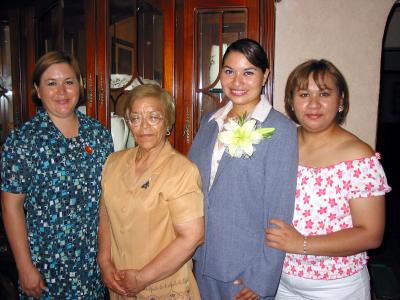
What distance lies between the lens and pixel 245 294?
4.08 feet

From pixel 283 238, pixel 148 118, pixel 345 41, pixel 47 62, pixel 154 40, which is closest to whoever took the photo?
pixel 283 238

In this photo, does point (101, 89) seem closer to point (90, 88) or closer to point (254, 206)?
point (90, 88)

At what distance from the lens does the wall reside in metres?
1.86

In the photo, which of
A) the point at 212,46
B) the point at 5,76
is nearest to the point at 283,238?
the point at 212,46

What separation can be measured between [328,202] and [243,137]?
0.42m

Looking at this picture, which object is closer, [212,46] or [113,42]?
[212,46]

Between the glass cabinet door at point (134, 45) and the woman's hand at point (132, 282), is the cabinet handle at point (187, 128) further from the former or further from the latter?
the woman's hand at point (132, 282)

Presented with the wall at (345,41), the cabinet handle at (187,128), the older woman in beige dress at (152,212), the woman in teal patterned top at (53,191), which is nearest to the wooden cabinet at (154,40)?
the cabinet handle at (187,128)

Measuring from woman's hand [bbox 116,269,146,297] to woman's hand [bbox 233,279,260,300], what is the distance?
37cm

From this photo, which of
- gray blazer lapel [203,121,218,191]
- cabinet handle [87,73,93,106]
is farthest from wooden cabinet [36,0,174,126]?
gray blazer lapel [203,121,218,191]

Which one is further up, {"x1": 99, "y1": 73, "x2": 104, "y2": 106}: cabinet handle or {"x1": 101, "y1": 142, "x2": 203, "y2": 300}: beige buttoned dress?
{"x1": 99, "y1": 73, "x2": 104, "y2": 106}: cabinet handle

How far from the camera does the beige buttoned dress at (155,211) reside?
3.94 feet

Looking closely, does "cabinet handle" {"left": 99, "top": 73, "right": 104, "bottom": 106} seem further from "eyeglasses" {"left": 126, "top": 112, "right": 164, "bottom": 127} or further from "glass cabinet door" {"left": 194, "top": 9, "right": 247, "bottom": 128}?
"eyeglasses" {"left": 126, "top": 112, "right": 164, "bottom": 127}

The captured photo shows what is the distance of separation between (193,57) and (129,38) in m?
0.45
